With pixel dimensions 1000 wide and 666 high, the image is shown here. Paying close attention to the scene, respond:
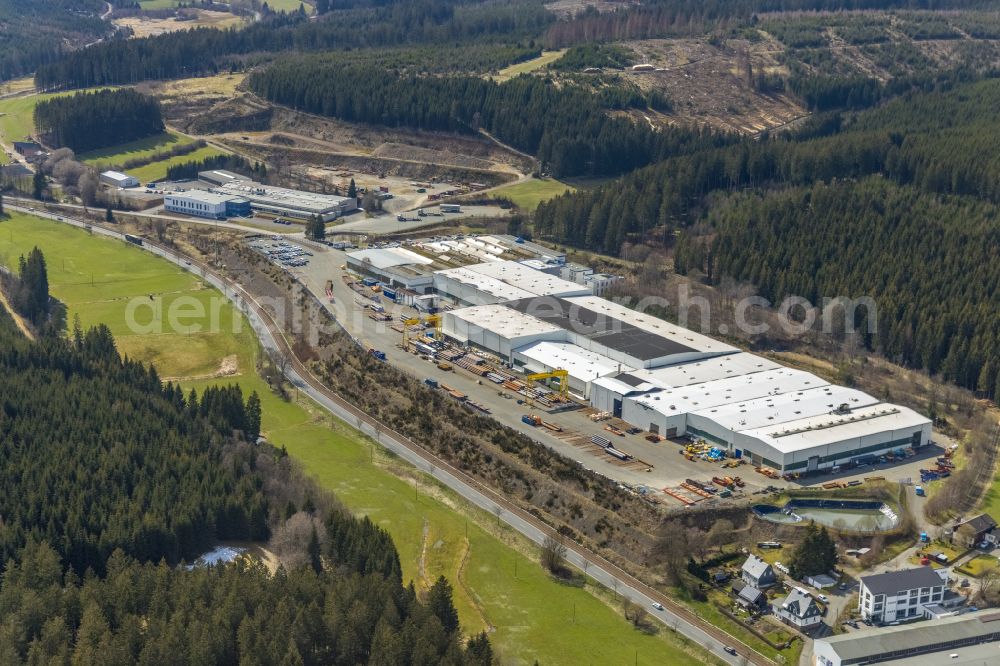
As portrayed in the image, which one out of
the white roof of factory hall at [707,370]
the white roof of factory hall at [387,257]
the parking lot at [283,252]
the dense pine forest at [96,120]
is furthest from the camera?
the dense pine forest at [96,120]

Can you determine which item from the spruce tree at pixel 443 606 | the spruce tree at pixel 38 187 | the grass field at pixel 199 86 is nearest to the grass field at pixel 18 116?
the grass field at pixel 199 86

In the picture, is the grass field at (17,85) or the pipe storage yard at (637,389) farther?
the grass field at (17,85)

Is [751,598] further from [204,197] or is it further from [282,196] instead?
[282,196]

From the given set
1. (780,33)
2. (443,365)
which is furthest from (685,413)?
(780,33)

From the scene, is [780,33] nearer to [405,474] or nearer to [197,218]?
[197,218]

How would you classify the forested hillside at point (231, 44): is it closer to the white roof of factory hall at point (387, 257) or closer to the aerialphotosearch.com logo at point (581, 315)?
the white roof of factory hall at point (387, 257)

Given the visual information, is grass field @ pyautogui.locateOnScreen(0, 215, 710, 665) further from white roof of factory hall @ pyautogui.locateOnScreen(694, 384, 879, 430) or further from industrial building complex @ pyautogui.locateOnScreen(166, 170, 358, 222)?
industrial building complex @ pyautogui.locateOnScreen(166, 170, 358, 222)

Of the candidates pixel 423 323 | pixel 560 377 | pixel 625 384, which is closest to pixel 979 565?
pixel 625 384
